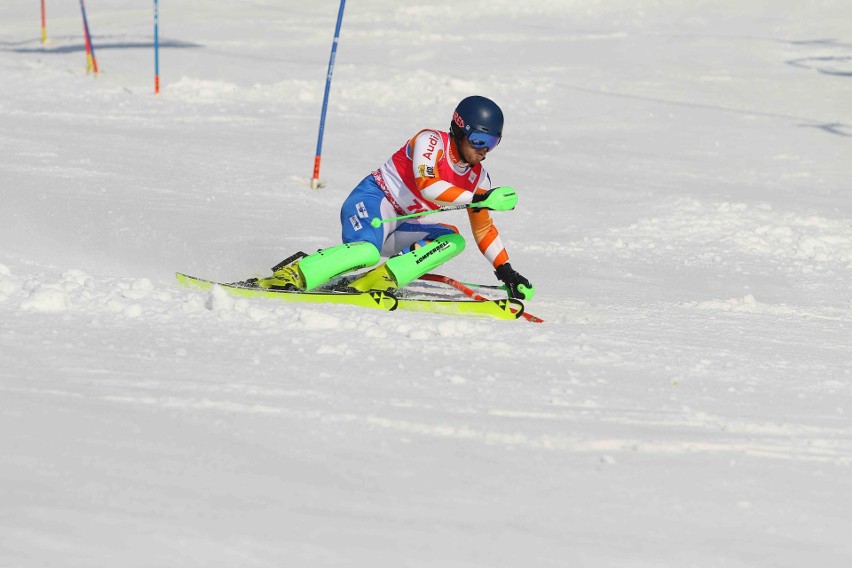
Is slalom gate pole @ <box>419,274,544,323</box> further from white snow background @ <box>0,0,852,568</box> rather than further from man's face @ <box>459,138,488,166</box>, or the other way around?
man's face @ <box>459,138,488,166</box>

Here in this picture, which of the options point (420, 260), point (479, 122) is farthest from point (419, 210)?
point (479, 122)

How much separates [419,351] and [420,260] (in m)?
1.95

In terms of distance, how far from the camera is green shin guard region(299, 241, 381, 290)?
6906mm

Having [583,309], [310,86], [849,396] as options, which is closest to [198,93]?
[310,86]

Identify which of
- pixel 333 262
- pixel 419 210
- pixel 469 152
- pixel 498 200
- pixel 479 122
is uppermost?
pixel 479 122

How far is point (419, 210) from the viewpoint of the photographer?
24.4 feet

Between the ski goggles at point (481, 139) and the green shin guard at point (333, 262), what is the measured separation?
91cm

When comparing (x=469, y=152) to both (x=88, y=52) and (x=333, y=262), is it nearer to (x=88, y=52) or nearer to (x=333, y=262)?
(x=333, y=262)

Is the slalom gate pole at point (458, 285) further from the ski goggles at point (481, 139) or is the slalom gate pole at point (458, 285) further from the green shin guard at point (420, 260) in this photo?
the ski goggles at point (481, 139)

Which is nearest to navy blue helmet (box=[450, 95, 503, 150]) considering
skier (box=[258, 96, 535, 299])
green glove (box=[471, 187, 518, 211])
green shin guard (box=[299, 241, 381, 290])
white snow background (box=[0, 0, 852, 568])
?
skier (box=[258, 96, 535, 299])

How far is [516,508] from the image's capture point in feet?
11.2

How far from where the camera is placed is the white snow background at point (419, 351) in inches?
127

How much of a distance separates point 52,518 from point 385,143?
441 inches

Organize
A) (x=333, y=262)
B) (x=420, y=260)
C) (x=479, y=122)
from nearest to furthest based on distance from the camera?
(x=479, y=122) → (x=333, y=262) → (x=420, y=260)
